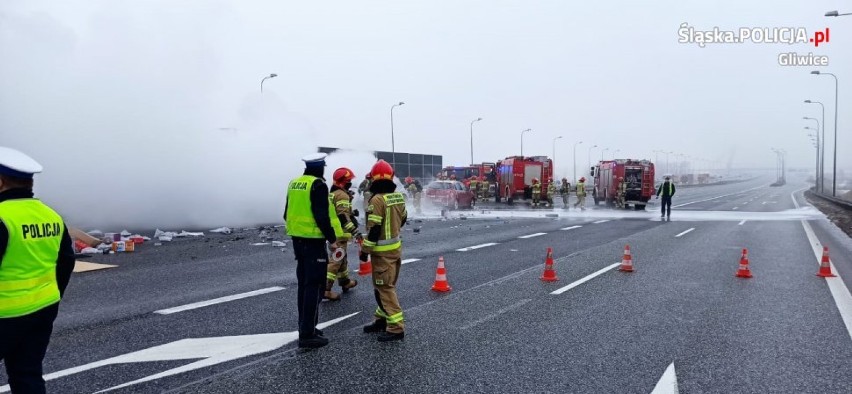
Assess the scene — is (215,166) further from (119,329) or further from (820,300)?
(820,300)

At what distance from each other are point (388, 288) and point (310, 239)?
958 mm

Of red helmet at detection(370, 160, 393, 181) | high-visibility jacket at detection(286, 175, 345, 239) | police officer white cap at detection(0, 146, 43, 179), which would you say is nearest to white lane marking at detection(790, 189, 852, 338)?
red helmet at detection(370, 160, 393, 181)

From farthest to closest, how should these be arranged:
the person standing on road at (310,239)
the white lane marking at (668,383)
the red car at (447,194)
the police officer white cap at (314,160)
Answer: the red car at (447,194) < the police officer white cap at (314,160) < the person standing on road at (310,239) < the white lane marking at (668,383)

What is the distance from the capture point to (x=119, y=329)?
21.1 feet

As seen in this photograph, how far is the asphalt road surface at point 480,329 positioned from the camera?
15.7 feet

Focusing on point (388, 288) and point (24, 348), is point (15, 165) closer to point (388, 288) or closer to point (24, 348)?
point (24, 348)

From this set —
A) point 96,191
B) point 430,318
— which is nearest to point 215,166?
point 96,191

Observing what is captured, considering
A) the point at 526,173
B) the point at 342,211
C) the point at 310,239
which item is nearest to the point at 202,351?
the point at 310,239

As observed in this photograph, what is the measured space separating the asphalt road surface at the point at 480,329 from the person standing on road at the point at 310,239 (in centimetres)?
27

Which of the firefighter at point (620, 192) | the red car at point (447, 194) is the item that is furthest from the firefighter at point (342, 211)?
the firefighter at point (620, 192)

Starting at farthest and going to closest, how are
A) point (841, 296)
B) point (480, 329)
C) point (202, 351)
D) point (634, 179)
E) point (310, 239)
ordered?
point (634, 179), point (841, 296), point (480, 329), point (310, 239), point (202, 351)

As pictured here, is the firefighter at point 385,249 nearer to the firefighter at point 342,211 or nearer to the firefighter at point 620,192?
the firefighter at point 342,211

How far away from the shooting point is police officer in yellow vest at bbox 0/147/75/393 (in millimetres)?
Answer: 3061

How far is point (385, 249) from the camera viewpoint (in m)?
6.00
